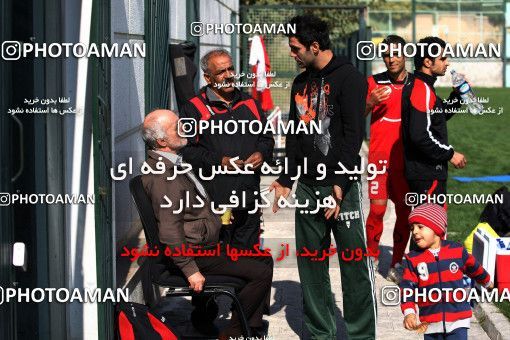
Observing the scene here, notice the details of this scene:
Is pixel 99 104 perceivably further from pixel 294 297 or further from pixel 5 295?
pixel 294 297

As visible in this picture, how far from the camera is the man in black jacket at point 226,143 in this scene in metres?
7.80

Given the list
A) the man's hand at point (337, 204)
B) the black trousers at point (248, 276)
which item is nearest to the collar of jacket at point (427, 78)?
the man's hand at point (337, 204)

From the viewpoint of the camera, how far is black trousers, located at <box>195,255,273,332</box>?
7086mm

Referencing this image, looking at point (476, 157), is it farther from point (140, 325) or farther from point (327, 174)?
point (140, 325)

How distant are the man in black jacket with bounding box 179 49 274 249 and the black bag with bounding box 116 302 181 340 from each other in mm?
1453

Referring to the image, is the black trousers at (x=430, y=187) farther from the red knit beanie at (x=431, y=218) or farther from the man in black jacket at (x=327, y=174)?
the red knit beanie at (x=431, y=218)

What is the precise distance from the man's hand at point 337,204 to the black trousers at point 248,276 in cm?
54

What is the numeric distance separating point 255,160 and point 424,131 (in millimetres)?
1511

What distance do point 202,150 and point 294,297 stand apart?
5.87 ft

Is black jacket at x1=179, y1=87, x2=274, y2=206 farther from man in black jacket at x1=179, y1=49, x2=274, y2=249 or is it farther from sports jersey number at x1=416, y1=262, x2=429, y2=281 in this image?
sports jersey number at x1=416, y1=262, x2=429, y2=281

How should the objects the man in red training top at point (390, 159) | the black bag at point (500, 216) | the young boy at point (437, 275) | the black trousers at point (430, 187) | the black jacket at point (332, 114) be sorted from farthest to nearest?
the man in red training top at point (390, 159) → the black bag at point (500, 216) → the black trousers at point (430, 187) → the black jacket at point (332, 114) → the young boy at point (437, 275)

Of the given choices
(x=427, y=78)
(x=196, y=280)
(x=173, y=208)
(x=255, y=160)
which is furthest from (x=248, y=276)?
(x=427, y=78)

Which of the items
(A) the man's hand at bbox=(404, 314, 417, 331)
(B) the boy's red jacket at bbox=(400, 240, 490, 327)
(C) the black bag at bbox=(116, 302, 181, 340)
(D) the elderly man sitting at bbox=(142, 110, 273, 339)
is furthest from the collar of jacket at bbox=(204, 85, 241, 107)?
(A) the man's hand at bbox=(404, 314, 417, 331)

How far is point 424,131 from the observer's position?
8.61 m
